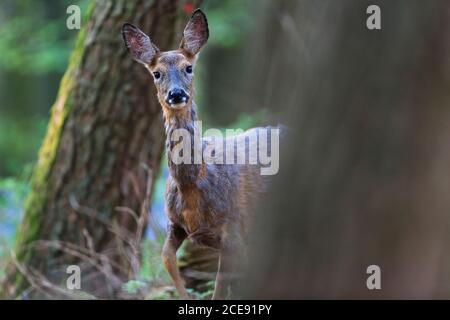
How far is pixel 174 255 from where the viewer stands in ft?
18.4

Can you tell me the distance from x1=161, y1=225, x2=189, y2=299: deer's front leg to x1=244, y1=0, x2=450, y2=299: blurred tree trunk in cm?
173

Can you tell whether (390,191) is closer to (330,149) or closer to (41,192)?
(330,149)

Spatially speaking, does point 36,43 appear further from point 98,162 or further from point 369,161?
point 369,161

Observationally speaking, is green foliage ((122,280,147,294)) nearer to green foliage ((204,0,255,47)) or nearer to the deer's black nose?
the deer's black nose

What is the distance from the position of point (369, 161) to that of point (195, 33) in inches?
75.8

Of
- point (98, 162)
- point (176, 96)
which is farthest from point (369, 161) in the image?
point (98, 162)

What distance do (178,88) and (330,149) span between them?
173cm

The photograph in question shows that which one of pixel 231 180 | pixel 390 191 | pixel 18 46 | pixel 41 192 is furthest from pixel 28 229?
pixel 18 46

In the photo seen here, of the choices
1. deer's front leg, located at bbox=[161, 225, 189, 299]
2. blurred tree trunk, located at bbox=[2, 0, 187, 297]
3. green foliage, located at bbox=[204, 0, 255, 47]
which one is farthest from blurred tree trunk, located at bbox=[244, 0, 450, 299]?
green foliage, located at bbox=[204, 0, 255, 47]

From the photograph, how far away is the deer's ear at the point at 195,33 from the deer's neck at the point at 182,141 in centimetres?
37

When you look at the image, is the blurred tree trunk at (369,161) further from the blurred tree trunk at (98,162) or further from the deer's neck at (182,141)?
the blurred tree trunk at (98,162)

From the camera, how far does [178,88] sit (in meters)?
5.25

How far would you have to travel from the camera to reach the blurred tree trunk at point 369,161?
3.61 m

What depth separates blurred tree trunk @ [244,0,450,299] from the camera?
3613 mm
